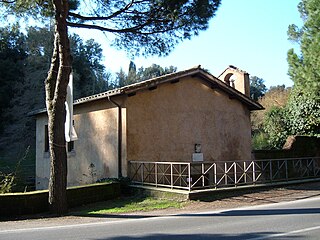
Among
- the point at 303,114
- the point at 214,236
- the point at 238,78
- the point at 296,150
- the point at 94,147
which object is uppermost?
the point at 238,78

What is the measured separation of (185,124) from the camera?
1700 centimetres

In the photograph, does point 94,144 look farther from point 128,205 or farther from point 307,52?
point 307,52

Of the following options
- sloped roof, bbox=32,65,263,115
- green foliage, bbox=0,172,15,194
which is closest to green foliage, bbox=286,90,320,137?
sloped roof, bbox=32,65,263,115

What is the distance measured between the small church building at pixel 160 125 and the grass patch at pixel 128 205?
7.49ft

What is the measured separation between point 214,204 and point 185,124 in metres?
6.19

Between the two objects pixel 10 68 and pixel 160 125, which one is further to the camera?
pixel 10 68

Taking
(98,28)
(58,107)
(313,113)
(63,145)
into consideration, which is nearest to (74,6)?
Answer: (98,28)

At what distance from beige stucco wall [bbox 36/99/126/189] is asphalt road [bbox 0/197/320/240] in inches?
257

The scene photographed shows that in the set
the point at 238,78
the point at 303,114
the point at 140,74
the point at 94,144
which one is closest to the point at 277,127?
the point at 303,114

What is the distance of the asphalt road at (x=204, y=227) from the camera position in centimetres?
688

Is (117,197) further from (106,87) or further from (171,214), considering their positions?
(106,87)

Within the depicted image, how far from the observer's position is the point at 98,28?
13852mm

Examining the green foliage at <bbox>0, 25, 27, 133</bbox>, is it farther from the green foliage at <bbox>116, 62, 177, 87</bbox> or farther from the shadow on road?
the shadow on road

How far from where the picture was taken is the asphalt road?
22.6 feet
